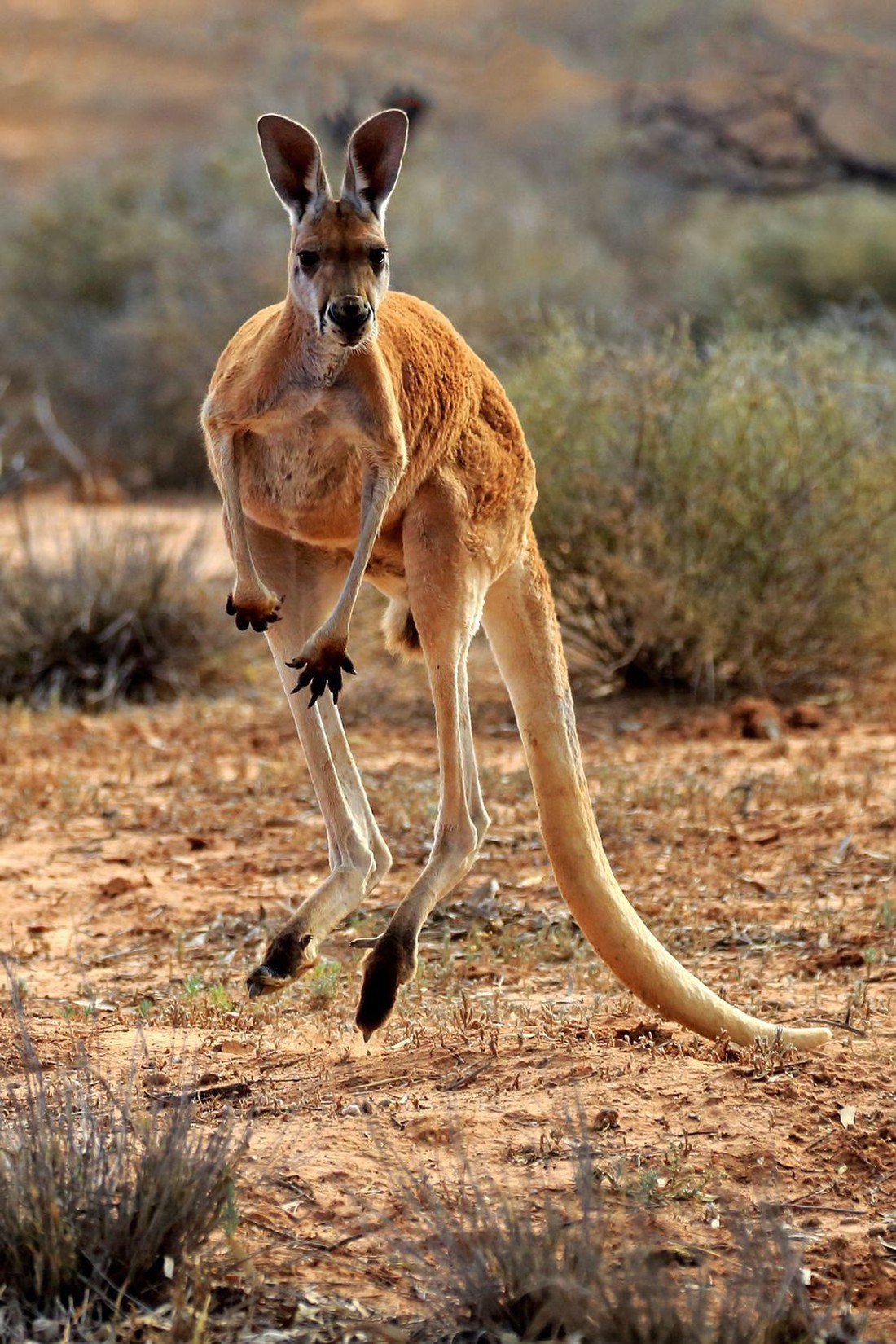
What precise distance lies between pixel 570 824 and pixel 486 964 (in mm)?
1258

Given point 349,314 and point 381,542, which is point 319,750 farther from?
point 349,314

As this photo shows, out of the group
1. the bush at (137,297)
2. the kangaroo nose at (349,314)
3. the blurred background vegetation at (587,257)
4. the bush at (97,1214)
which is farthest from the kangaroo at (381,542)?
the bush at (137,297)

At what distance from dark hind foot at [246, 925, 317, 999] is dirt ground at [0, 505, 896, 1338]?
25 centimetres

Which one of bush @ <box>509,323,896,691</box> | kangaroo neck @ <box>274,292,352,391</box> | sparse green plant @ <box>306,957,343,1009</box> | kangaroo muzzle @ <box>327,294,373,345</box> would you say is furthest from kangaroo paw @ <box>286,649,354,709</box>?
bush @ <box>509,323,896,691</box>

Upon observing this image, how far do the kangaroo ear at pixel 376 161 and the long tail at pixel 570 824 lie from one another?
1.16 m

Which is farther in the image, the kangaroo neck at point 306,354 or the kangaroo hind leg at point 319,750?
the kangaroo hind leg at point 319,750

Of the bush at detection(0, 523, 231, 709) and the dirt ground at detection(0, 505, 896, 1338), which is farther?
the bush at detection(0, 523, 231, 709)

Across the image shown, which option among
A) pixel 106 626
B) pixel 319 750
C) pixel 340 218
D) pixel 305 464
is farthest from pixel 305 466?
pixel 106 626

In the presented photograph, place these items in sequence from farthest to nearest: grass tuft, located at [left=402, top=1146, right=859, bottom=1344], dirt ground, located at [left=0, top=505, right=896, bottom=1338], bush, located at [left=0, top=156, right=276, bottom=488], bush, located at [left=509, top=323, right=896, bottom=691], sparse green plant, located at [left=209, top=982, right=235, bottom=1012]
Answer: bush, located at [left=0, top=156, right=276, bottom=488] < bush, located at [left=509, top=323, right=896, bottom=691] < sparse green plant, located at [left=209, top=982, right=235, bottom=1012] < dirt ground, located at [left=0, top=505, right=896, bottom=1338] < grass tuft, located at [left=402, top=1146, right=859, bottom=1344]

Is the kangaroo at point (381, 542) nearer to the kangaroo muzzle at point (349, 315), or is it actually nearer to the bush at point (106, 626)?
the kangaroo muzzle at point (349, 315)

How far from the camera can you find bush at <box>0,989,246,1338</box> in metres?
2.99

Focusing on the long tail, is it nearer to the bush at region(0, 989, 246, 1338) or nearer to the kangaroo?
the kangaroo

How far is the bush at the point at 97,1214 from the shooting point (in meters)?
2.99

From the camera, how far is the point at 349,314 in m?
3.57
